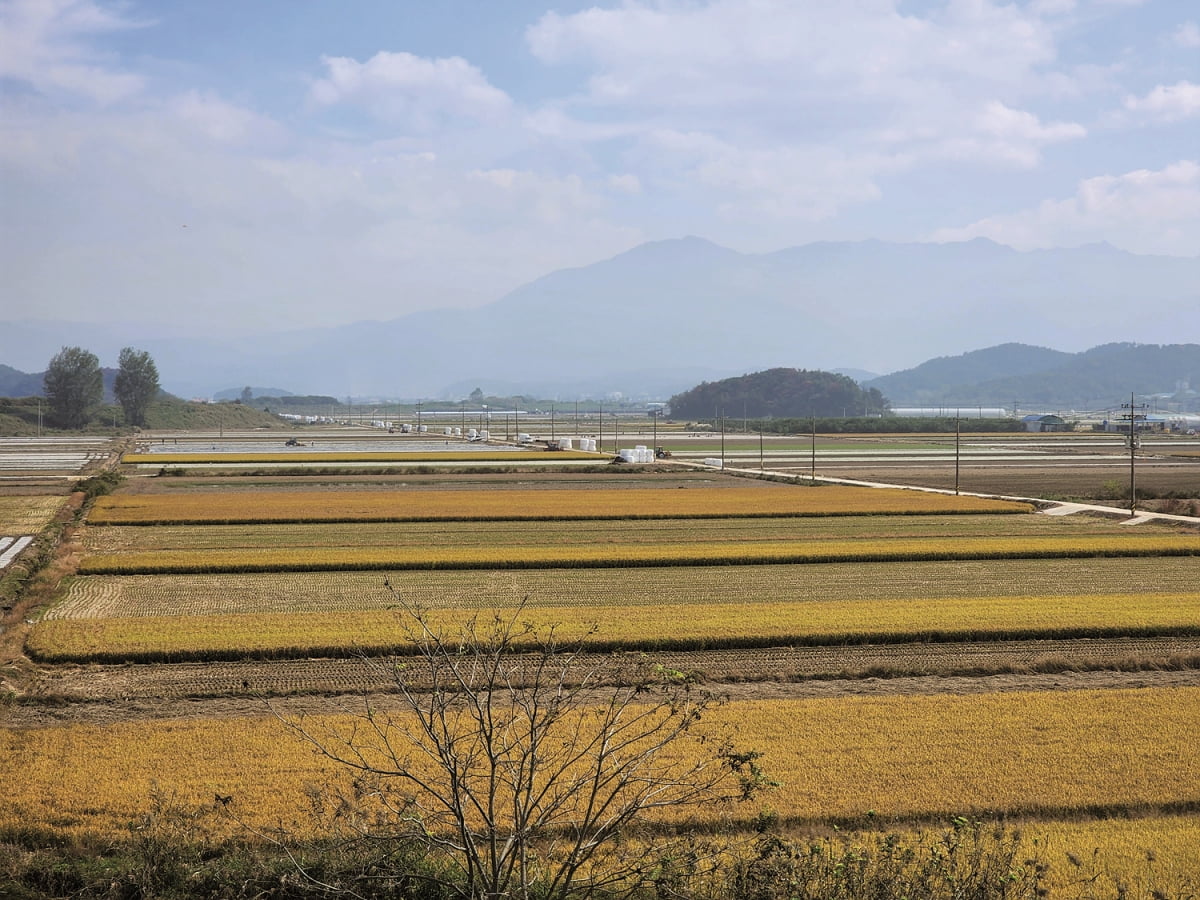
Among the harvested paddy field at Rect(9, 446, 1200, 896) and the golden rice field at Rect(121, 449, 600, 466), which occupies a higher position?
the golden rice field at Rect(121, 449, 600, 466)

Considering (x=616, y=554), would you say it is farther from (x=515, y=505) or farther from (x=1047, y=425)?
(x=1047, y=425)

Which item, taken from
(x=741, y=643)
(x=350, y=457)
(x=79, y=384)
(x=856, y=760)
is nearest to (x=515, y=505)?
(x=741, y=643)

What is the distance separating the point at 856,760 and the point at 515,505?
109ft

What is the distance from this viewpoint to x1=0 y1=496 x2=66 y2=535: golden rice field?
122ft

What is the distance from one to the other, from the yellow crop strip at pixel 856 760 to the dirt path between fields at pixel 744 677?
973 mm

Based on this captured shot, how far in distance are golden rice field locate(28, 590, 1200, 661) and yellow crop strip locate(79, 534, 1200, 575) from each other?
6.33 meters

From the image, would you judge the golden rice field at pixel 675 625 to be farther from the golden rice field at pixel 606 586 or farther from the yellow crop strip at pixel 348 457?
the yellow crop strip at pixel 348 457

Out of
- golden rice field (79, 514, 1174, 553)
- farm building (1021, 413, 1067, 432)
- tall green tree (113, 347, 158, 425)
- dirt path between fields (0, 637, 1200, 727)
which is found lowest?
dirt path between fields (0, 637, 1200, 727)

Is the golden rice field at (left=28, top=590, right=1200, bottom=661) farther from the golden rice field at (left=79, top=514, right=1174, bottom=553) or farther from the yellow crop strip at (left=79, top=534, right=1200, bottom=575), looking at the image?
the golden rice field at (left=79, top=514, right=1174, bottom=553)

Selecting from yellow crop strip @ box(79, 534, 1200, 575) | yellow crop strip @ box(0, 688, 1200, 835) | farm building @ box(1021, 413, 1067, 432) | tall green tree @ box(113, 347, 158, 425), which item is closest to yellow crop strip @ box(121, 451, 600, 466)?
yellow crop strip @ box(79, 534, 1200, 575)

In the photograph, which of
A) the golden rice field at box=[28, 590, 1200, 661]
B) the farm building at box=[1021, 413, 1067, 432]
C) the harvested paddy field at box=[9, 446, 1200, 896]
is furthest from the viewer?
the farm building at box=[1021, 413, 1067, 432]

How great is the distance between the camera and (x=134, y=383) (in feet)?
522

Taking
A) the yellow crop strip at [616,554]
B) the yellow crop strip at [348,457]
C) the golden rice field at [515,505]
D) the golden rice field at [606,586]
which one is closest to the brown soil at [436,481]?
the golden rice field at [515,505]

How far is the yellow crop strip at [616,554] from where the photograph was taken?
28688 mm
